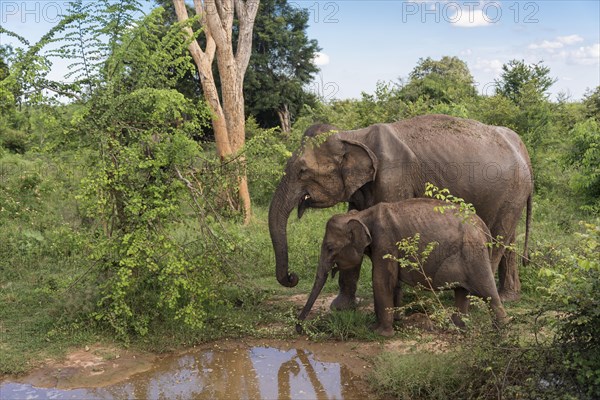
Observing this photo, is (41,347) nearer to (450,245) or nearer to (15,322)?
(15,322)

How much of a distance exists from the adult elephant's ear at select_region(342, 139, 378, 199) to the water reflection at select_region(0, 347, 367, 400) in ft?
6.81

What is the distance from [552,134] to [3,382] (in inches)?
530

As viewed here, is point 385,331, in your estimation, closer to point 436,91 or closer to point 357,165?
point 357,165

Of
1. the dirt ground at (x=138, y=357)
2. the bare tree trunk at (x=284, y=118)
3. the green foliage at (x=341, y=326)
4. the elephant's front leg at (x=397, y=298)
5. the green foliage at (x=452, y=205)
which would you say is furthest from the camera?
the bare tree trunk at (x=284, y=118)

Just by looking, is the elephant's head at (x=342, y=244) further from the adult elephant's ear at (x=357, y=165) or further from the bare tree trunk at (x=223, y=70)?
the bare tree trunk at (x=223, y=70)

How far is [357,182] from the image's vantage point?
7695 mm

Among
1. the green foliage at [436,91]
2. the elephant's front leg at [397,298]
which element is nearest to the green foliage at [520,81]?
the green foliage at [436,91]

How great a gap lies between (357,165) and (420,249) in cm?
140

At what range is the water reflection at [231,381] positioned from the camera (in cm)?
589

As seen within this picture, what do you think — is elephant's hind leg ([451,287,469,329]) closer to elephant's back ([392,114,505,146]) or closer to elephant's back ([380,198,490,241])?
elephant's back ([380,198,490,241])

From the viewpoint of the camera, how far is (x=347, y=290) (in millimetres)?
7805

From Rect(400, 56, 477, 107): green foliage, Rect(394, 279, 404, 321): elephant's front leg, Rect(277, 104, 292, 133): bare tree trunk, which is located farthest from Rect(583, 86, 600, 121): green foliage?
Rect(394, 279, 404, 321): elephant's front leg

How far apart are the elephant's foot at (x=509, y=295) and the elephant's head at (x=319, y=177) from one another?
2.36 m

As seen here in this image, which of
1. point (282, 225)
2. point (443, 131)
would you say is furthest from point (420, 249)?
point (443, 131)
